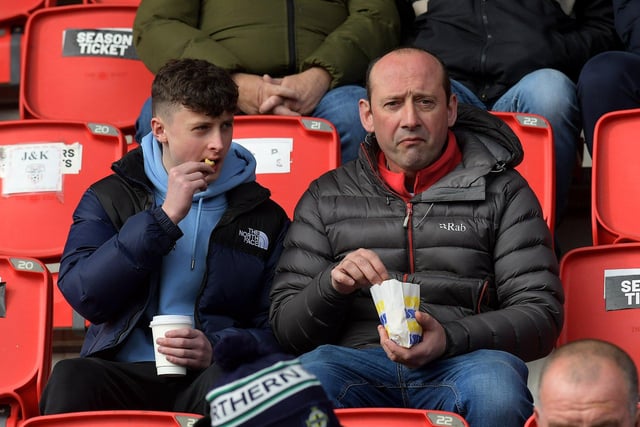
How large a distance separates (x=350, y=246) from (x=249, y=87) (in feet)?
3.22

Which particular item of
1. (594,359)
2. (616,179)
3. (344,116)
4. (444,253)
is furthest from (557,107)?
(594,359)

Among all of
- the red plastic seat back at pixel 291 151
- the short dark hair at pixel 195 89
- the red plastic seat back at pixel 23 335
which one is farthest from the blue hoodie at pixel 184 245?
the red plastic seat back at pixel 291 151

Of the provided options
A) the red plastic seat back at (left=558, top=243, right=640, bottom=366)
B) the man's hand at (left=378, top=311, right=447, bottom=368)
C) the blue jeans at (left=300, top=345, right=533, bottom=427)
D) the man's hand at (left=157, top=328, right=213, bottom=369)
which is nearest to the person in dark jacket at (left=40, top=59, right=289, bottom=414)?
the man's hand at (left=157, top=328, right=213, bottom=369)

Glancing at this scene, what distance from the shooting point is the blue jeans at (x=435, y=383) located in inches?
114

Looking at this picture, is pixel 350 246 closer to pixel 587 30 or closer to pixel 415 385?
pixel 415 385

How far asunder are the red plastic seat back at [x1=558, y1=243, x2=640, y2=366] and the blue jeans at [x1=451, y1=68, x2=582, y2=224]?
1.60ft

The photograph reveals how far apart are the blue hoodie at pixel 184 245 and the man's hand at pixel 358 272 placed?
16.0 inches

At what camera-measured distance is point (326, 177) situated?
351cm

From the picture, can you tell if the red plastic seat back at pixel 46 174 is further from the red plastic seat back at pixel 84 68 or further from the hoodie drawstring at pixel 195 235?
the hoodie drawstring at pixel 195 235

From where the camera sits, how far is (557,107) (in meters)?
4.07

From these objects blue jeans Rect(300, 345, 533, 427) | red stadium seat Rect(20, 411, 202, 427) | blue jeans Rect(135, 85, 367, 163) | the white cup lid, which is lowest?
red stadium seat Rect(20, 411, 202, 427)

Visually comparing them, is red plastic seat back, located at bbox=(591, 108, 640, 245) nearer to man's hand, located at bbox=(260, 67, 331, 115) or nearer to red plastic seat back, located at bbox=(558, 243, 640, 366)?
red plastic seat back, located at bbox=(558, 243, 640, 366)

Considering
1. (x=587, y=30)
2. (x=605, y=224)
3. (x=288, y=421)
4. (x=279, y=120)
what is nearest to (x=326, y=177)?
(x=279, y=120)

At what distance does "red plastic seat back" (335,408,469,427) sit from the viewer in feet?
9.21
